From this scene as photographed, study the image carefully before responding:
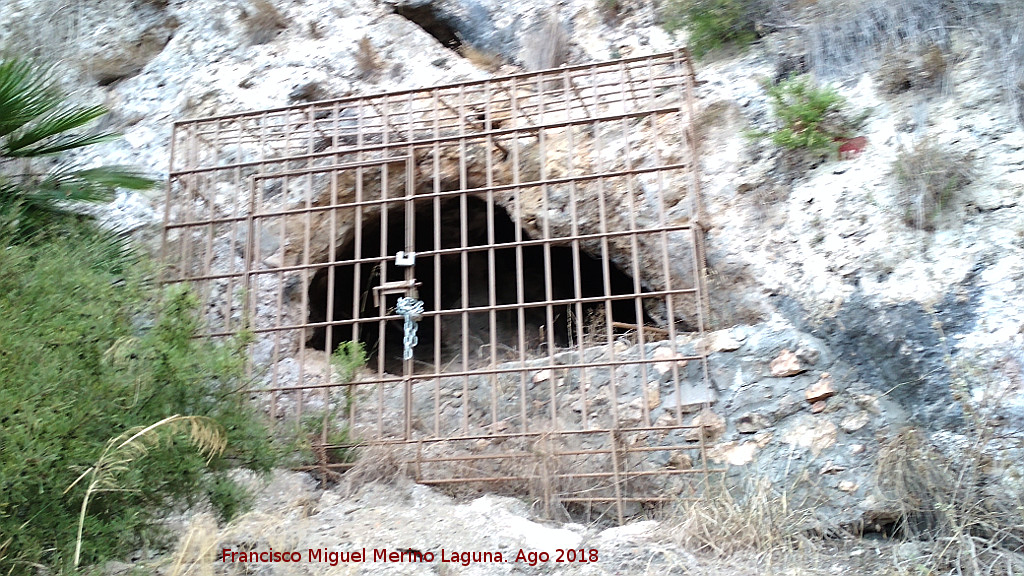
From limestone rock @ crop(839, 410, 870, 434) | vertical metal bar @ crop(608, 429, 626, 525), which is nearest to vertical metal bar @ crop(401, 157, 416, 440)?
vertical metal bar @ crop(608, 429, 626, 525)

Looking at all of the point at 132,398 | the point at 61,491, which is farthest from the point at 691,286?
the point at 61,491

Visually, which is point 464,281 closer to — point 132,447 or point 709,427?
point 709,427

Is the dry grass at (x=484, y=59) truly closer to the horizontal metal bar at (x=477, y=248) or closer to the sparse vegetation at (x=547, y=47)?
the sparse vegetation at (x=547, y=47)

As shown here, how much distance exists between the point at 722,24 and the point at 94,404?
17.5ft

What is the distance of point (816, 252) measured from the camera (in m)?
5.77

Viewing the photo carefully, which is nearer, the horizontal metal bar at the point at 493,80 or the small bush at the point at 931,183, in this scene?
the small bush at the point at 931,183

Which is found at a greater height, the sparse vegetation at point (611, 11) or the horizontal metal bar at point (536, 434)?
the sparse vegetation at point (611, 11)

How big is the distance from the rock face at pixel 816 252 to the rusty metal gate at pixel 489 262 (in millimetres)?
183

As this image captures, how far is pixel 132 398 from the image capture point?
4.05 meters

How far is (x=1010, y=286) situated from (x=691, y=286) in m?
1.88

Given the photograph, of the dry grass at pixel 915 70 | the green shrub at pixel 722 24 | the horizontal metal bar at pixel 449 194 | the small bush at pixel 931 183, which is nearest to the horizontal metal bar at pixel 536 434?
the horizontal metal bar at pixel 449 194

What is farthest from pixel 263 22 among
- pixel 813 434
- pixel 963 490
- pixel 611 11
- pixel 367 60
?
pixel 963 490

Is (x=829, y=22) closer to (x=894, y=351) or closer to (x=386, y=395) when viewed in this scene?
(x=894, y=351)

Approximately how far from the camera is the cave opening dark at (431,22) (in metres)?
8.66
